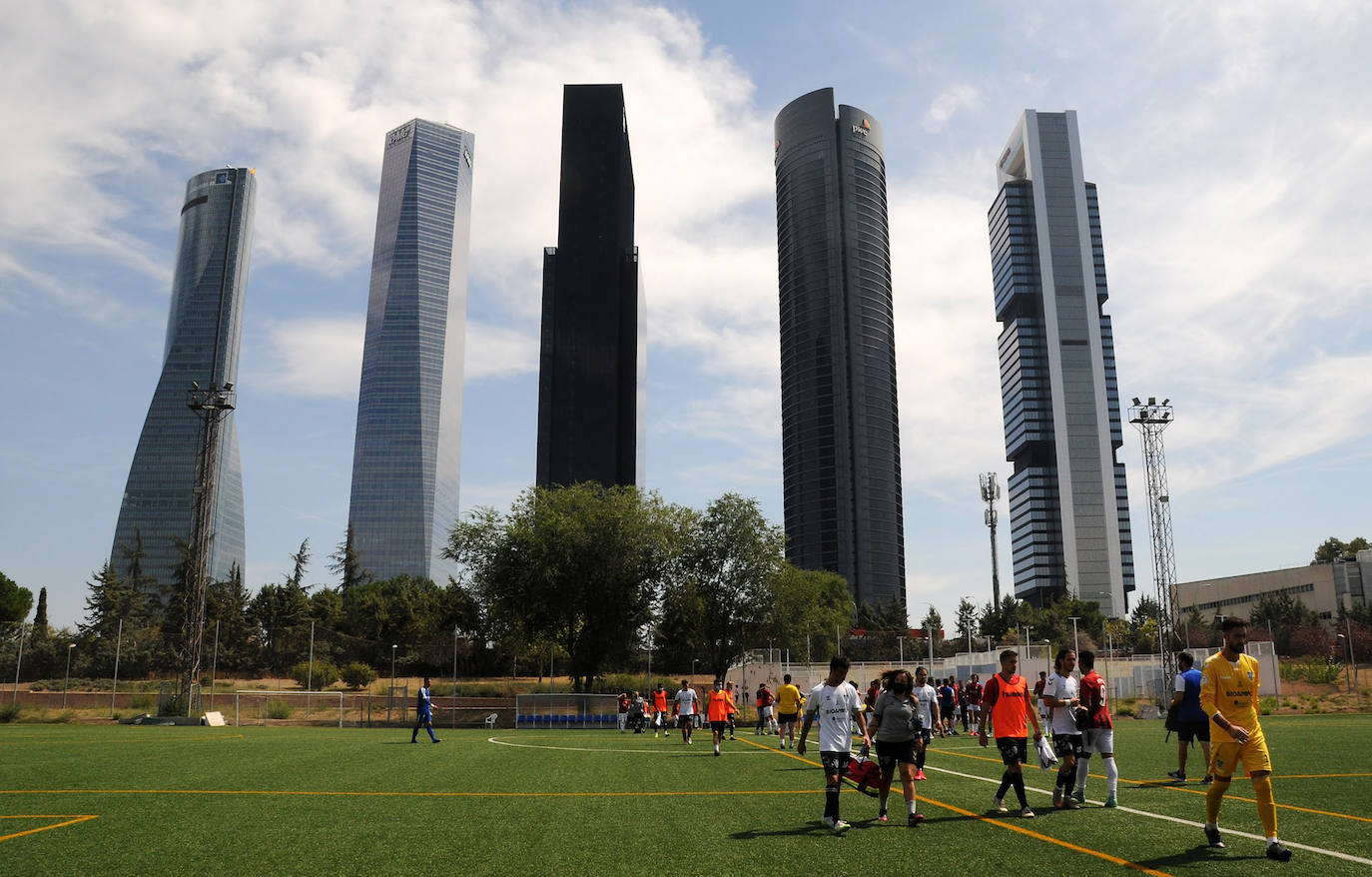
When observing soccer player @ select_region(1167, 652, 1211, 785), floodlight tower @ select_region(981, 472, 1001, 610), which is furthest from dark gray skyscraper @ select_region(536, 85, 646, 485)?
soccer player @ select_region(1167, 652, 1211, 785)

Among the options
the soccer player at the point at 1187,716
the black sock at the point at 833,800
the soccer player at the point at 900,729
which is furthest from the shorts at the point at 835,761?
the soccer player at the point at 1187,716

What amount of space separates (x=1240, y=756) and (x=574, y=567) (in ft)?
160

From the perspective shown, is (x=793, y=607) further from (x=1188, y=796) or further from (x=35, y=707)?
(x=1188, y=796)

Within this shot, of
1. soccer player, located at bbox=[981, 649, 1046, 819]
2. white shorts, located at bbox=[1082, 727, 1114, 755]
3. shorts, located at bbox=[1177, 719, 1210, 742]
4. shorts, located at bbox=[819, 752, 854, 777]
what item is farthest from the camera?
shorts, located at bbox=[1177, 719, 1210, 742]

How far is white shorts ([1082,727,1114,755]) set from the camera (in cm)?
1167

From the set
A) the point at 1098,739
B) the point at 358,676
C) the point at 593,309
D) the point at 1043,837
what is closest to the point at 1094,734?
the point at 1098,739

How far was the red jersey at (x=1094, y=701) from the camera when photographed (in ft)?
38.5

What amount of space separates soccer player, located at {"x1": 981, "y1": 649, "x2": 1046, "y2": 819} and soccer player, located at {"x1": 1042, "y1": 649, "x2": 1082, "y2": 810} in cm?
32

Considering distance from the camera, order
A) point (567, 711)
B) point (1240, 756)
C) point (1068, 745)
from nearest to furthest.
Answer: point (1240, 756), point (1068, 745), point (567, 711)

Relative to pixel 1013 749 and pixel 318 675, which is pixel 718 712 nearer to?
pixel 1013 749

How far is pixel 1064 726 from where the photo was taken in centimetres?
1159

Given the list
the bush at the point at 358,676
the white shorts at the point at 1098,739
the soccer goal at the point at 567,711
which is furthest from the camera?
the bush at the point at 358,676

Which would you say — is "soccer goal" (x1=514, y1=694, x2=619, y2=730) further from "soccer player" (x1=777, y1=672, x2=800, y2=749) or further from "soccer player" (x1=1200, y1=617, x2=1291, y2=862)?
"soccer player" (x1=1200, y1=617, x2=1291, y2=862)

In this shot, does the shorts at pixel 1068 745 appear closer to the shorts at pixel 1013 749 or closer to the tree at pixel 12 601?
the shorts at pixel 1013 749
